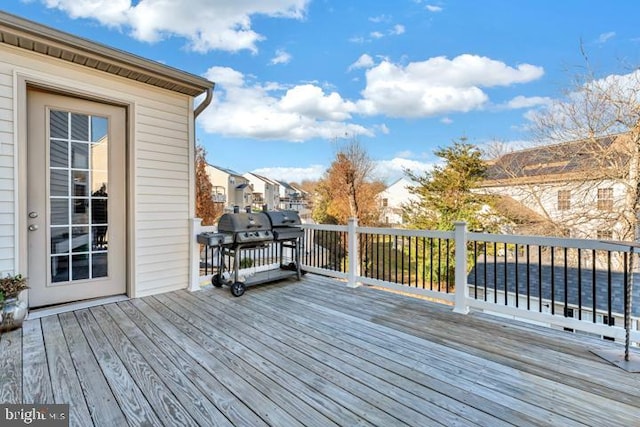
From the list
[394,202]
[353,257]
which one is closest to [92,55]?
[353,257]

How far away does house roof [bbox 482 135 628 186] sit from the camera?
887cm

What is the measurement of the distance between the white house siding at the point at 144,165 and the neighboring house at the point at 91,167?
0.4 inches

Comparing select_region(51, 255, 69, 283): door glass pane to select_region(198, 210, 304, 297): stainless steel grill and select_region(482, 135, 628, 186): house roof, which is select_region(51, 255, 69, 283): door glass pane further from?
select_region(482, 135, 628, 186): house roof

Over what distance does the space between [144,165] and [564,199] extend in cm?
1166

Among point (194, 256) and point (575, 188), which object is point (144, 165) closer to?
point (194, 256)

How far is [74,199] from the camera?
3318mm

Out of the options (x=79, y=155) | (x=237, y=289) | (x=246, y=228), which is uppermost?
(x=79, y=155)

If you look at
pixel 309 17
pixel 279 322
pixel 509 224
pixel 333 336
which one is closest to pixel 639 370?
pixel 333 336

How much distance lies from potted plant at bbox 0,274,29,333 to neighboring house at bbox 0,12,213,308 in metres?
0.24

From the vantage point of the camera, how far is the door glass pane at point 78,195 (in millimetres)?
3205

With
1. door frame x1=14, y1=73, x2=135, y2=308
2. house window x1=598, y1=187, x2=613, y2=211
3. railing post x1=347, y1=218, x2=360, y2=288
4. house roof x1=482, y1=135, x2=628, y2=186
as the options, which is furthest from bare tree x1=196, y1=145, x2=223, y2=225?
house window x1=598, y1=187, x2=613, y2=211

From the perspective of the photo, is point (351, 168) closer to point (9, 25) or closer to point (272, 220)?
point (272, 220)

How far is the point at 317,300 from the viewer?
3.62 metres

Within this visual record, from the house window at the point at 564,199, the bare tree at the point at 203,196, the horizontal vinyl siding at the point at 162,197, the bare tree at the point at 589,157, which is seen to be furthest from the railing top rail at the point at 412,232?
the house window at the point at 564,199
